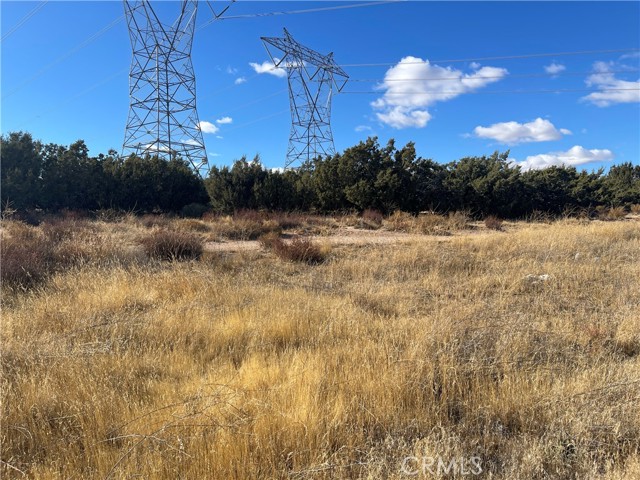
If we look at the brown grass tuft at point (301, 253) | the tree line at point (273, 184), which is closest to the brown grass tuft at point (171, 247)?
the brown grass tuft at point (301, 253)

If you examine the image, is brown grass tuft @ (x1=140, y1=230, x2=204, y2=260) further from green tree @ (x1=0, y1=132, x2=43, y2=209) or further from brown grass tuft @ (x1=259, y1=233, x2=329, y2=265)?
green tree @ (x1=0, y1=132, x2=43, y2=209)

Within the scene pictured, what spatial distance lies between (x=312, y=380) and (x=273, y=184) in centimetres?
1728

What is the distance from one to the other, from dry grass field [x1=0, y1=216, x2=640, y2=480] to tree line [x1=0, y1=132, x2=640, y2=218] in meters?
13.7

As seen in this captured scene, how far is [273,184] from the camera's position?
63.4 feet

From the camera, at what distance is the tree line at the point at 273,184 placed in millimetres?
17922

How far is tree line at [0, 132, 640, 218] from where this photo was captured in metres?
17.9

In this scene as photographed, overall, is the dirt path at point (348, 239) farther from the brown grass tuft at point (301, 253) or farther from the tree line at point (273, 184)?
the tree line at point (273, 184)

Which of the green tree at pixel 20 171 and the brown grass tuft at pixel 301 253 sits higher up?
the green tree at pixel 20 171

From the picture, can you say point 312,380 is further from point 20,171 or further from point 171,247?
point 20,171

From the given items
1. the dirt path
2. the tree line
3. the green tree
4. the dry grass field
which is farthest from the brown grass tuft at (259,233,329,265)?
the green tree

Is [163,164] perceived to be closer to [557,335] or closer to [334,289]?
[334,289]

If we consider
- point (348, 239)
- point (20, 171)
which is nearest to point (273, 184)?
point (348, 239)

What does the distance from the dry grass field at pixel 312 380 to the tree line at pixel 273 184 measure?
13.7 m

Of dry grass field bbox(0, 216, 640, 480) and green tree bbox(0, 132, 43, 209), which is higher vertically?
green tree bbox(0, 132, 43, 209)
